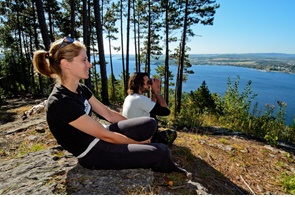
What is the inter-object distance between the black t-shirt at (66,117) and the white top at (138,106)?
1.34 metres

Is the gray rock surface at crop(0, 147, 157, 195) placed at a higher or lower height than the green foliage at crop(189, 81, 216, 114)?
higher

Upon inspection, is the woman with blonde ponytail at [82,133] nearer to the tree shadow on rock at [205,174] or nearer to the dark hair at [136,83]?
the tree shadow on rock at [205,174]

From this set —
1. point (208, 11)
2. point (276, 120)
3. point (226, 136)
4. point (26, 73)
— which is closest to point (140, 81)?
point (226, 136)

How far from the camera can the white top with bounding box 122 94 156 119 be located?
11.0 ft

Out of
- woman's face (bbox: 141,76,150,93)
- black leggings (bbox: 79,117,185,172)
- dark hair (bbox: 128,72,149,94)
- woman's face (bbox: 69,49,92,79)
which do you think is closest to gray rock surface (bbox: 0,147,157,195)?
black leggings (bbox: 79,117,185,172)

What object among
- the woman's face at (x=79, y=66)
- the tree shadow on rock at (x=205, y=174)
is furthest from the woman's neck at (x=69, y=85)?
the tree shadow on rock at (x=205, y=174)

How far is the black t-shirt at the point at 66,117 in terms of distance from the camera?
190 centimetres

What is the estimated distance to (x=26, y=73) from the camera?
22844mm

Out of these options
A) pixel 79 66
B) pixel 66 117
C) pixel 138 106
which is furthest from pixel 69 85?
pixel 138 106

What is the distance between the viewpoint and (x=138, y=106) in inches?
133

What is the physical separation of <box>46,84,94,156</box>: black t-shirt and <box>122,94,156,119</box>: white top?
4.40 ft

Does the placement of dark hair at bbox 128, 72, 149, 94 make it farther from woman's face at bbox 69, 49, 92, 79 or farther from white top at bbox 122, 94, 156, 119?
woman's face at bbox 69, 49, 92, 79

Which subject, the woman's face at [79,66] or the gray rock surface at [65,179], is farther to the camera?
the woman's face at [79,66]

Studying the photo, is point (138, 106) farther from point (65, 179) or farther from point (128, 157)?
point (65, 179)
